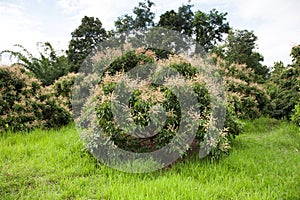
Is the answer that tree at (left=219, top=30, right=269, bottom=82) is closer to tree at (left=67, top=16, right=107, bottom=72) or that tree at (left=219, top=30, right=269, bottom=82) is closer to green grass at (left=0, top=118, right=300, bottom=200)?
green grass at (left=0, top=118, right=300, bottom=200)

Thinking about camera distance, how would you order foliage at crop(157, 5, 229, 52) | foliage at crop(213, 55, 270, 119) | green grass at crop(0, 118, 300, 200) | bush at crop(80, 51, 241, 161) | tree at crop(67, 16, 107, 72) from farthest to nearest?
foliage at crop(157, 5, 229, 52) < tree at crop(67, 16, 107, 72) < foliage at crop(213, 55, 270, 119) < bush at crop(80, 51, 241, 161) < green grass at crop(0, 118, 300, 200)

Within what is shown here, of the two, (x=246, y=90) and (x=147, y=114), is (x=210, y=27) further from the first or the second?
(x=147, y=114)

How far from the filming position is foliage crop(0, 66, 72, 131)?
4.25 metres

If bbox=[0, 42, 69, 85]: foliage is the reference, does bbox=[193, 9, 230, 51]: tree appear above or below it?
above

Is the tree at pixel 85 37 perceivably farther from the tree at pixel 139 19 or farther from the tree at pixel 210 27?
the tree at pixel 210 27

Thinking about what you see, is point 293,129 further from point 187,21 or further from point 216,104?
point 187,21

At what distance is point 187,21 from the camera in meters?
14.2

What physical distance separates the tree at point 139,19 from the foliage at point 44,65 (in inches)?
258

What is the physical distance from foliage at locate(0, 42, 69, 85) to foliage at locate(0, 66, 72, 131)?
2372mm

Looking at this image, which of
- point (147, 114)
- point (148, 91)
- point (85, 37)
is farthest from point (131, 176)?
point (85, 37)

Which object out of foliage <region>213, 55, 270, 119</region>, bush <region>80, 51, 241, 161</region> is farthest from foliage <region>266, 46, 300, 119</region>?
bush <region>80, 51, 241, 161</region>

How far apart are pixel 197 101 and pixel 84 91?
291 centimetres

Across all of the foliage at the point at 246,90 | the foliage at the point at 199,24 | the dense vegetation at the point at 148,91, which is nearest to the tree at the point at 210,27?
the foliage at the point at 199,24

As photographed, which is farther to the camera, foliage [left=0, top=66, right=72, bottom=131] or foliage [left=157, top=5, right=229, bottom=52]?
foliage [left=157, top=5, right=229, bottom=52]
